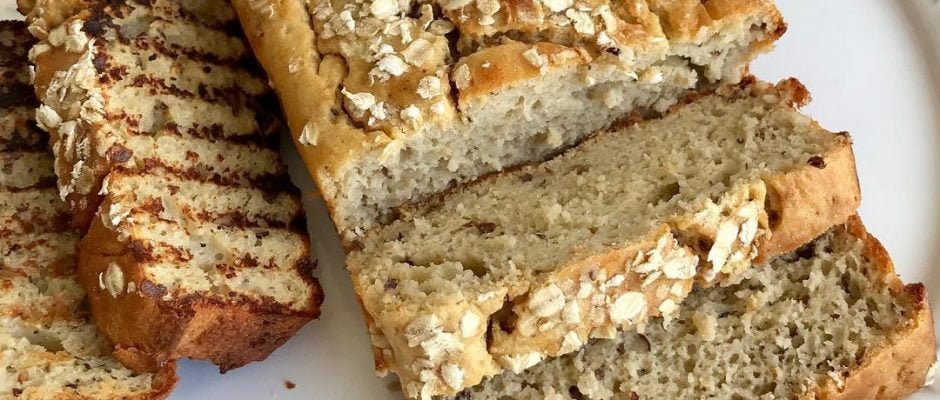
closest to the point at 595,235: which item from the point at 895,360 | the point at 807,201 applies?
the point at 807,201

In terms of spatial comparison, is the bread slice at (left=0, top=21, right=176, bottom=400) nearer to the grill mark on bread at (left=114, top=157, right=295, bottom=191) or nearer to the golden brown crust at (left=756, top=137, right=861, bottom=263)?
the grill mark on bread at (left=114, top=157, right=295, bottom=191)

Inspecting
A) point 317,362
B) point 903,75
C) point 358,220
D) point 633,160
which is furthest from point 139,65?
point 903,75

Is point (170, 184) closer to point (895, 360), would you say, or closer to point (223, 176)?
point (223, 176)

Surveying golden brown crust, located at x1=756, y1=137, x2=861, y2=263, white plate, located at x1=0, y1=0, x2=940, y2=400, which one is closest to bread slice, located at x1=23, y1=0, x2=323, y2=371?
white plate, located at x1=0, y1=0, x2=940, y2=400

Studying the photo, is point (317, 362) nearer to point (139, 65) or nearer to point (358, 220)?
point (358, 220)

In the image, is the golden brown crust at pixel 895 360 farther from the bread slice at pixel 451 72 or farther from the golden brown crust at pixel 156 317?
the golden brown crust at pixel 156 317

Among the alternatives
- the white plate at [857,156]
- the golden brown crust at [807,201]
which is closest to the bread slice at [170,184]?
the white plate at [857,156]

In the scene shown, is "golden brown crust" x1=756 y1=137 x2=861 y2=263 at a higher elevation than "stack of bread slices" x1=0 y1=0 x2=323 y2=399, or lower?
higher
